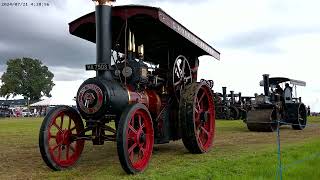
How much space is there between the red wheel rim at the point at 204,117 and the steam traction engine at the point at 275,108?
5.01 m

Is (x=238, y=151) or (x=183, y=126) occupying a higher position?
(x=183, y=126)

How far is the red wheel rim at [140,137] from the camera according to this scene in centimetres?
572

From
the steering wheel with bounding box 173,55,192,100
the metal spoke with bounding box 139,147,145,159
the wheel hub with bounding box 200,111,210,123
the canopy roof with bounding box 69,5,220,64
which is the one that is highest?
the canopy roof with bounding box 69,5,220,64

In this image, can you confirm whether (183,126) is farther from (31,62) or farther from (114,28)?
(31,62)

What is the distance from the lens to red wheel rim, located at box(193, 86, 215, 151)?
7.93 m

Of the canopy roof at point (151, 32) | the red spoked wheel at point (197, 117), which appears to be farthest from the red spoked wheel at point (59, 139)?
the red spoked wheel at point (197, 117)

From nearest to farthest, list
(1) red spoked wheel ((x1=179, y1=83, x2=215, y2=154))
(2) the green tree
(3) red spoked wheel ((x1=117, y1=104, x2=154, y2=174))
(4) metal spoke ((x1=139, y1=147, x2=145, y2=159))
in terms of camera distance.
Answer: (3) red spoked wheel ((x1=117, y1=104, x2=154, y2=174))
(4) metal spoke ((x1=139, y1=147, x2=145, y2=159))
(1) red spoked wheel ((x1=179, y1=83, x2=215, y2=154))
(2) the green tree

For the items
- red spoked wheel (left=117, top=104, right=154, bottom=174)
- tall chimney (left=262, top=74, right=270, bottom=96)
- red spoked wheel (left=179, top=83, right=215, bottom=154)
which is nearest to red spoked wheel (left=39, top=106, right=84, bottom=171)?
red spoked wheel (left=117, top=104, right=154, bottom=174)

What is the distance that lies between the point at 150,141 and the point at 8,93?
65.7m

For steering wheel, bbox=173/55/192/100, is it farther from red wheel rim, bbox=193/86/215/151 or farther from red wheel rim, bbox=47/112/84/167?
red wheel rim, bbox=47/112/84/167

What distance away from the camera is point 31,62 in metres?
72.1

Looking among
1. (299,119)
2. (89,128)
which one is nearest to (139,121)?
(89,128)

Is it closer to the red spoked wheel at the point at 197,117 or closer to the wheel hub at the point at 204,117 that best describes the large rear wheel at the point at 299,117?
Result: the red spoked wheel at the point at 197,117

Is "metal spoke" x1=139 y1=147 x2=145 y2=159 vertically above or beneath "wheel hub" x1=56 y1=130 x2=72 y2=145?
beneath
